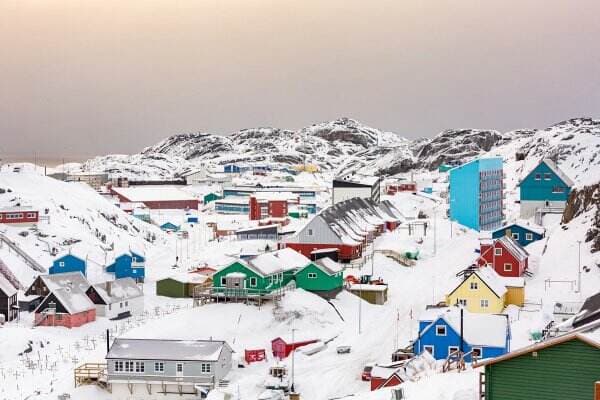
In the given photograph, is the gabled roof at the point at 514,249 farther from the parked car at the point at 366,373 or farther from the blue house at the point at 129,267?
the blue house at the point at 129,267

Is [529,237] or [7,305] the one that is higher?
[529,237]

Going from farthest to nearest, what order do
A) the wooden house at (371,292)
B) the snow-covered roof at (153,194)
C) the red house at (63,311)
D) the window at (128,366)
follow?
1. the snow-covered roof at (153,194)
2. the wooden house at (371,292)
3. the red house at (63,311)
4. the window at (128,366)

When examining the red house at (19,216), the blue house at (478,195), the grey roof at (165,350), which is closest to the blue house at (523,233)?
the blue house at (478,195)

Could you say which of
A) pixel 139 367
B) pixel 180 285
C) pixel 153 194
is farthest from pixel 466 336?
pixel 153 194

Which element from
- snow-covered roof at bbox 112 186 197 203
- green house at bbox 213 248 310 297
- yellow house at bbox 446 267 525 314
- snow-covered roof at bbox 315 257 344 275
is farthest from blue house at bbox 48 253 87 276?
snow-covered roof at bbox 112 186 197 203

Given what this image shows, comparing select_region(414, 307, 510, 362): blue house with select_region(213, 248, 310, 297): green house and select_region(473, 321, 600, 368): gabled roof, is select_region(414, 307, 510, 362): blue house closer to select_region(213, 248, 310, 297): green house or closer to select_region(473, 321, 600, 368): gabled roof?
select_region(473, 321, 600, 368): gabled roof

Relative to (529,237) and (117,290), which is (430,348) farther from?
(529,237)

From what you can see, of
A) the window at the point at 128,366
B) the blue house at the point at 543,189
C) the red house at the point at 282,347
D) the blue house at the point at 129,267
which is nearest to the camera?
the window at the point at 128,366
